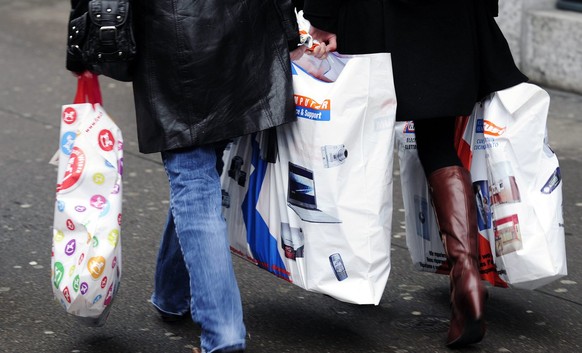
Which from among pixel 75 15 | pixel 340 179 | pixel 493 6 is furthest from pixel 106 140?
pixel 493 6

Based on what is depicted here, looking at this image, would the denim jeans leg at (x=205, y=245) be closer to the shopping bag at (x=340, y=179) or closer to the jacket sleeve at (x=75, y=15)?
the shopping bag at (x=340, y=179)

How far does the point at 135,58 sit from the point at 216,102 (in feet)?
0.83

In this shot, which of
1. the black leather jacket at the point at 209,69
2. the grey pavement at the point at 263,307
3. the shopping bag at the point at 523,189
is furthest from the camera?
the grey pavement at the point at 263,307

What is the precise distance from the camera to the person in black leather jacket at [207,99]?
303 centimetres

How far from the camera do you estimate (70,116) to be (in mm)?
3277

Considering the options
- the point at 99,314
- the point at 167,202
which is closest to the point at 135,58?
the point at 99,314

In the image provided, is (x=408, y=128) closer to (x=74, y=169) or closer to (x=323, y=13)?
(x=323, y=13)

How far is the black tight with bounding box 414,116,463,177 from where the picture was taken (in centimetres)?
336

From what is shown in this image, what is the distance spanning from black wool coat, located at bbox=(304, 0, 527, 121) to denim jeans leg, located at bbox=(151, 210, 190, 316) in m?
0.79

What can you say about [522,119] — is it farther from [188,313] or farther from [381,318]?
[188,313]

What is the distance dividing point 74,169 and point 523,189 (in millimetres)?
1320

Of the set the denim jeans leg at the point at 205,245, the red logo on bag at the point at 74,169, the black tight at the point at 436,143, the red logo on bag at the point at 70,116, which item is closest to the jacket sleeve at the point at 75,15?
the red logo on bag at the point at 70,116

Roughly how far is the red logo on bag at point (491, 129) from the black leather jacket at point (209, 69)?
2.08 ft

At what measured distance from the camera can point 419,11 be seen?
127 inches
